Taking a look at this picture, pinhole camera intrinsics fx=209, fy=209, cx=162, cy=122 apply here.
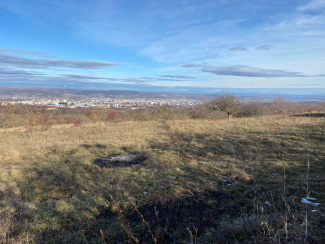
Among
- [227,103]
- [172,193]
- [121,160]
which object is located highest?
[227,103]

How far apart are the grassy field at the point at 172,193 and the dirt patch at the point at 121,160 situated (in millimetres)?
282

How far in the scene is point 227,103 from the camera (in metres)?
17.9

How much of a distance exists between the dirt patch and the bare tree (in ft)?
40.5

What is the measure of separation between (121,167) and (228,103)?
13818mm

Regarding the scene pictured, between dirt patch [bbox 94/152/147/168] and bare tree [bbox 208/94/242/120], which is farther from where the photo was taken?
bare tree [bbox 208/94/242/120]

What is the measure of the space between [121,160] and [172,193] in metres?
3.22

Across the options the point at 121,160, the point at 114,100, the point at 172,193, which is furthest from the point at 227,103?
the point at 114,100

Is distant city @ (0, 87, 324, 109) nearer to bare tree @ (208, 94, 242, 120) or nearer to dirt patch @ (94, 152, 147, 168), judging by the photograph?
bare tree @ (208, 94, 242, 120)

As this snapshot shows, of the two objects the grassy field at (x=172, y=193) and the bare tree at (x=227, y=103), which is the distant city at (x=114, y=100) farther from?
the grassy field at (x=172, y=193)

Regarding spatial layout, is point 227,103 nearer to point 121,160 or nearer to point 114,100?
point 121,160

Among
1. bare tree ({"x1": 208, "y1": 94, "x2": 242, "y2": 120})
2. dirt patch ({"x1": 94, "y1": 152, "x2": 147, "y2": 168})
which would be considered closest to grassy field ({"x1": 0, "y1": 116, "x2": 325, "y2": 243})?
dirt patch ({"x1": 94, "y1": 152, "x2": 147, "y2": 168})

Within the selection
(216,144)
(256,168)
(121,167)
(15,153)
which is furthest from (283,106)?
(15,153)

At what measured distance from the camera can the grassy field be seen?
2.86 m

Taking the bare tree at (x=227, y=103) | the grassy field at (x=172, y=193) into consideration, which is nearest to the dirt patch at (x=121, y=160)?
the grassy field at (x=172, y=193)
